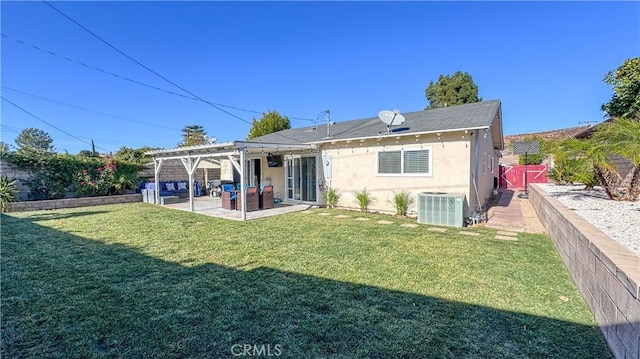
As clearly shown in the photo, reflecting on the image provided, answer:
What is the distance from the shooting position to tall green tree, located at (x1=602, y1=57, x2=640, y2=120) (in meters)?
11.1

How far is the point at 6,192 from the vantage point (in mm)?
11008

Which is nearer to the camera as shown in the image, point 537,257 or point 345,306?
point 345,306

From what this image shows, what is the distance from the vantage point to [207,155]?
11023 mm

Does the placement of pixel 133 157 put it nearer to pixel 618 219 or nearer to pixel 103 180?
pixel 103 180

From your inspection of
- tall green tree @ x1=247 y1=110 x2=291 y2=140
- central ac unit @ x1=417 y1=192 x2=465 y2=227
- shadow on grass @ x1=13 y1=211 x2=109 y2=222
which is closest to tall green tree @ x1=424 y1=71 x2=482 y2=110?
tall green tree @ x1=247 y1=110 x2=291 y2=140

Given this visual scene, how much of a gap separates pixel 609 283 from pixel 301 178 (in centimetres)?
1129

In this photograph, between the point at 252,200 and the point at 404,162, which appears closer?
the point at 404,162

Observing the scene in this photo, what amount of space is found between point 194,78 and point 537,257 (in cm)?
1870

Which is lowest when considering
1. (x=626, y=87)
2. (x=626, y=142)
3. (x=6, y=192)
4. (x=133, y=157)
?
(x=6, y=192)

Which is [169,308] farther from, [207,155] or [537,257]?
[207,155]

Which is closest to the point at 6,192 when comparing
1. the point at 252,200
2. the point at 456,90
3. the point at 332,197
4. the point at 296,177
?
the point at 252,200

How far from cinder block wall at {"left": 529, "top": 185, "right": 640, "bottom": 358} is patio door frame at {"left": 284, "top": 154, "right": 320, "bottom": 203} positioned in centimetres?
932

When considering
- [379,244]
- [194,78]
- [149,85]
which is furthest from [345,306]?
[194,78]

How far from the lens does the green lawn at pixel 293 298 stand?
2621mm
